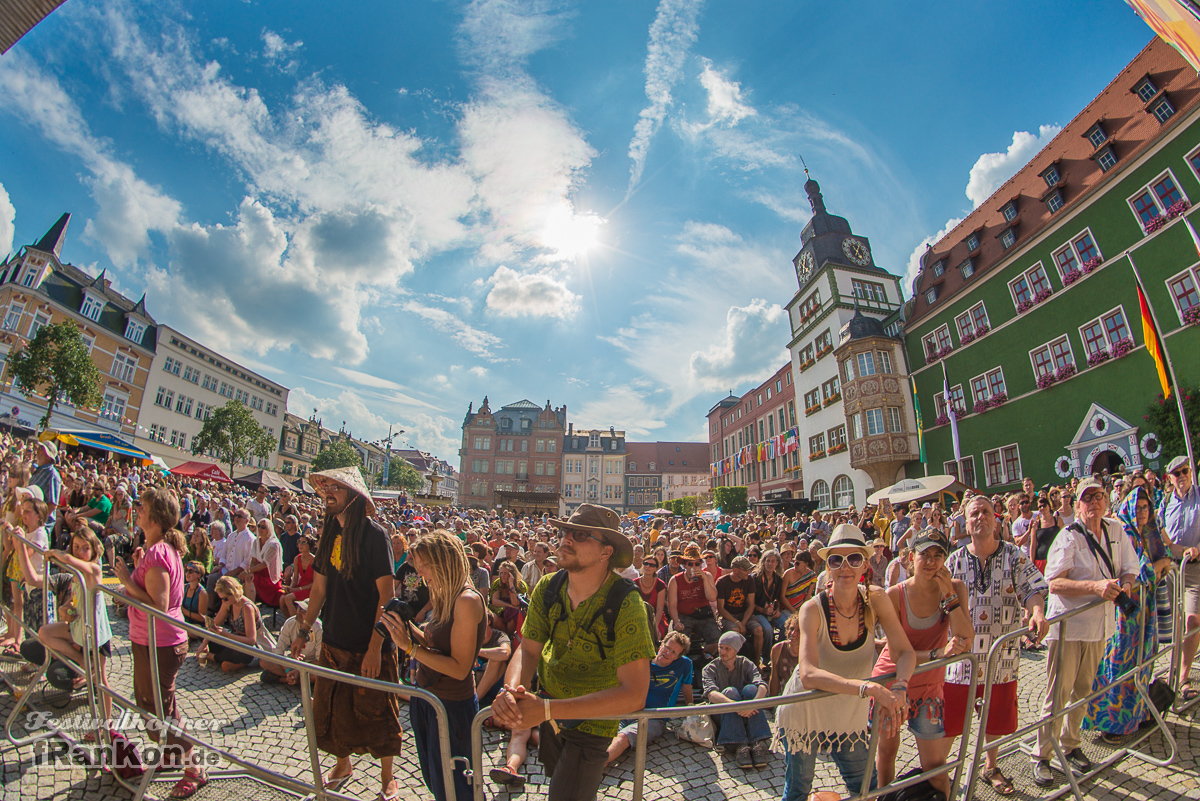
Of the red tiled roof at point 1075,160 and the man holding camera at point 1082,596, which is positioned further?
the red tiled roof at point 1075,160

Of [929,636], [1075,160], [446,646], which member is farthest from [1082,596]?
[1075,160]

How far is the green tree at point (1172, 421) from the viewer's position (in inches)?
521

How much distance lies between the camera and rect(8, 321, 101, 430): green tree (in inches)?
1055

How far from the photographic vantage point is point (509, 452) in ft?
226

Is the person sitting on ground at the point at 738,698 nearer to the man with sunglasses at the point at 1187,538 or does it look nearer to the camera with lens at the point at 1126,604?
the camera with lens at the point at 1126,604

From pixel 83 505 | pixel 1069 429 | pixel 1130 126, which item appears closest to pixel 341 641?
pixel 83 505

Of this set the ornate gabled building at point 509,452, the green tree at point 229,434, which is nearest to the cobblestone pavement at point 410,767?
the green tree at point 229,434

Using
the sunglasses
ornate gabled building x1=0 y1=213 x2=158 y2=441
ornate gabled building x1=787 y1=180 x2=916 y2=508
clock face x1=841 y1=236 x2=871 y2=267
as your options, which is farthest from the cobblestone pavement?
ornate gabled building x1=0 y1=213 x2=158 y2=441

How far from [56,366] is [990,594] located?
40330 millimetres

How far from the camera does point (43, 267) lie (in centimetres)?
3381

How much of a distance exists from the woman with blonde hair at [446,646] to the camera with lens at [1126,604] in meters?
4.18

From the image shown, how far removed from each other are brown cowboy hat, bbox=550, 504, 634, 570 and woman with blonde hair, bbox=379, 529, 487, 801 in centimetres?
85

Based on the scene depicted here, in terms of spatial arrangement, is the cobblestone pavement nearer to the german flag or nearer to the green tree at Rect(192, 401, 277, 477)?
the german flag

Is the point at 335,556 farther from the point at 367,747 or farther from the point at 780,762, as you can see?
the point at 780,762
